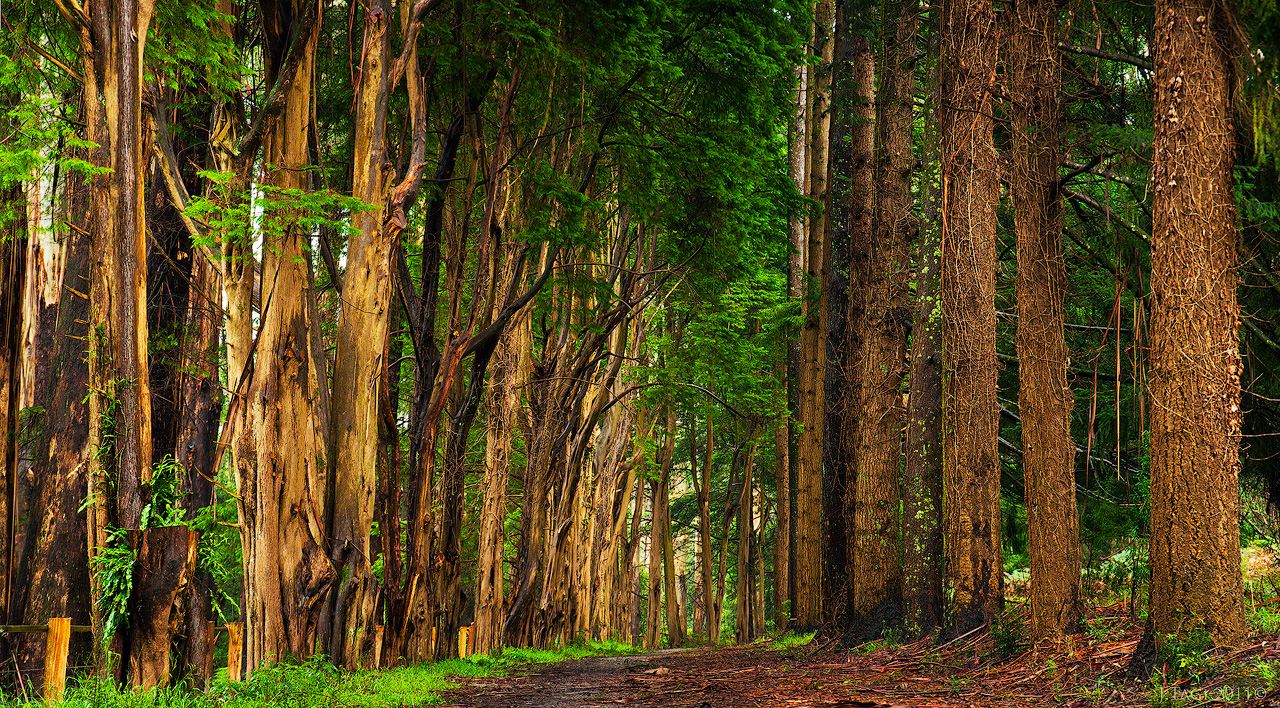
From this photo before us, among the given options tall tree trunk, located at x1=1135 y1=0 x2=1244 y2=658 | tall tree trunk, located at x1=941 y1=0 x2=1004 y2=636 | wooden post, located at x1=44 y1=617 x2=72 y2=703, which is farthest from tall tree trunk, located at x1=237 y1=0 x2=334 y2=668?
tall tree trunk, located at x1=1135 y1=0 x2=1244 y2=658

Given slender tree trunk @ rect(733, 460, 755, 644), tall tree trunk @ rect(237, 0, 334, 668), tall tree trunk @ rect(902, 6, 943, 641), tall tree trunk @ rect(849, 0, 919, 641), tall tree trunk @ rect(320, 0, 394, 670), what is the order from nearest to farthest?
1. tall tree trunk @ rect(237, 0, 334, 668)
2. tall tree trunk @ rect(320, 0, 394, 670)
3. tall tree trunk @ rect(902, 6, 943, 641)
4. tall tree trunk @ rect(849, 0, 919, 641)
5. slender tree trunk @ rect(733, 460, 755, 644)

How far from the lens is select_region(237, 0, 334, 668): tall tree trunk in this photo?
8461 mm

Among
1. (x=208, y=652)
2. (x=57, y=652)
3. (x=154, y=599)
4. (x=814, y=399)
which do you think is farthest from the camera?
(x=814, y=399)

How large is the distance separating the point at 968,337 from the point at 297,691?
680 cm

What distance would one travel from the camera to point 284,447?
8648mm

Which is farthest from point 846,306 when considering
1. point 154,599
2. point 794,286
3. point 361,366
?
point 154,599

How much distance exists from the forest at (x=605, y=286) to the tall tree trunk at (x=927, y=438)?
44 millimetres

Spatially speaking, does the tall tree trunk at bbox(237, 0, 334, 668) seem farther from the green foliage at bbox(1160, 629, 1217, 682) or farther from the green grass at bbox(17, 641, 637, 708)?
the green foliage at bbox(1160, 629, 1217, 682)

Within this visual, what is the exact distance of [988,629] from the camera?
841 cm

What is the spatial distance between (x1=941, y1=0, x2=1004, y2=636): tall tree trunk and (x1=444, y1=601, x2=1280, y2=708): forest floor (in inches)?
24.5

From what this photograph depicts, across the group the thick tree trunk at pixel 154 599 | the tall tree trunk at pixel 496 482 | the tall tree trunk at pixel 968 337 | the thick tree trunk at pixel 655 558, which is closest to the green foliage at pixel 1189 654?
the tall tree trunk at pixel 968 337

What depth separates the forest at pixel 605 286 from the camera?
5.78m

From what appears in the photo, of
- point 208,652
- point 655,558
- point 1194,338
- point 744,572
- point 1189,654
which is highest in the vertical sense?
point 1194,338

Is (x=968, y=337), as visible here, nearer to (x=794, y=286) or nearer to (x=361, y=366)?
(x=361, y=366)
